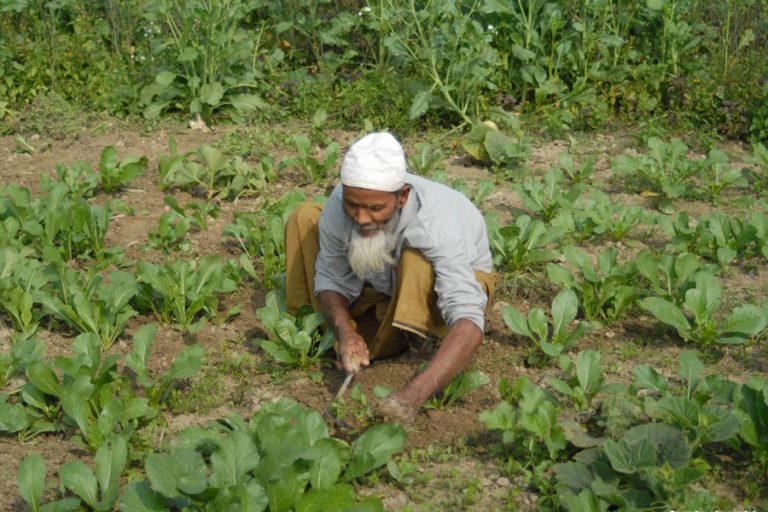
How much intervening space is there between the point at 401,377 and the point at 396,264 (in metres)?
0.50

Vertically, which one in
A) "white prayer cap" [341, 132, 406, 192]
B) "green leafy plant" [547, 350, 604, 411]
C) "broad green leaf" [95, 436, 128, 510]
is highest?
"white prayer cap" [341, 132, 406, 192]

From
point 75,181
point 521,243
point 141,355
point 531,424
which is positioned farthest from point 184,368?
point 75,181

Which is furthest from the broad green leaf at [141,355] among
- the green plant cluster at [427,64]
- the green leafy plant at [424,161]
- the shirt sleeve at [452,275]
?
the green plant cluster at [427,64]

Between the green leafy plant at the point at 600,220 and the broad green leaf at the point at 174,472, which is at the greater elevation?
the broad green leaf at the point at 174,472

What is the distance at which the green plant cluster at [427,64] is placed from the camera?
7.57m

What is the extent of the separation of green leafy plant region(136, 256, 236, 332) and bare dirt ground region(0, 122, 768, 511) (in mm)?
84

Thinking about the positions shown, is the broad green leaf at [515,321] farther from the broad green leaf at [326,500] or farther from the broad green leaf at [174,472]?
the broad green leaf at [174,472]

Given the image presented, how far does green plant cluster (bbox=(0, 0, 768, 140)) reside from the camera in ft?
24.8

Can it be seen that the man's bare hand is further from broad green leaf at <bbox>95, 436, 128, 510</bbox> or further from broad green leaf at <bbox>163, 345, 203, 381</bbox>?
broad green leaf at <bbox>95, 436, 128, 510</bbox>

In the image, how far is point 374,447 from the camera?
386 cm

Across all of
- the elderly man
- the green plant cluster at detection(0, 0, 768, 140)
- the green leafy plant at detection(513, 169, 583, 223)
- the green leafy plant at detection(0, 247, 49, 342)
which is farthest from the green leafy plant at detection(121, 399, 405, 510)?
the green plant cluster at detection(0, 0, 768, 140)

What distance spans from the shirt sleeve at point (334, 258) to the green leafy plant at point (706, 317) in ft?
4.27

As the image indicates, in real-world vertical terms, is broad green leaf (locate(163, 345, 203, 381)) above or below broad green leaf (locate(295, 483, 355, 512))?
below

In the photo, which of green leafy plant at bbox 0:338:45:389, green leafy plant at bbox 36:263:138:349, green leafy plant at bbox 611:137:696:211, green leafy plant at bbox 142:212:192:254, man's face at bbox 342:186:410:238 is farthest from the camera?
green leafy plant at bbox 611:137:696:211
